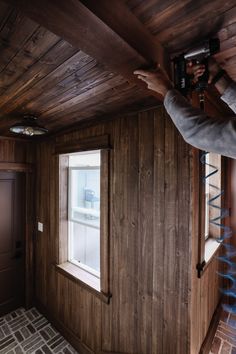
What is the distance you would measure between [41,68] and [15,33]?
9.8 inches

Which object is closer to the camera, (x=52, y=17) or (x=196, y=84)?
(x=52, y=17)

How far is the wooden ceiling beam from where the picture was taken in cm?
58

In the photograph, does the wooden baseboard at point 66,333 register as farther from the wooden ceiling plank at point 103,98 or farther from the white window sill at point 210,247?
the wooden ceiling plank at point 103,98

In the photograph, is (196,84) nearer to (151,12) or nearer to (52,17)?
(151,12)

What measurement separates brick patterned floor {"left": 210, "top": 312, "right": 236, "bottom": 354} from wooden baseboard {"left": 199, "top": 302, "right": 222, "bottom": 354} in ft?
0.24

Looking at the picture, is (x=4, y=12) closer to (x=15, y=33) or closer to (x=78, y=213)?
(x=15, y=33)

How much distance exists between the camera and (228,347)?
193cm

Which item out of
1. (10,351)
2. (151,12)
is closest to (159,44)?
(151,12)

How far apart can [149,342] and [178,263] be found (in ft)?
2.64

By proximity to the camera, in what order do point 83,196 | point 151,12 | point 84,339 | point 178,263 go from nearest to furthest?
1. point 151,12
2. point 178,263
3. point 84,339
4. point 83,196

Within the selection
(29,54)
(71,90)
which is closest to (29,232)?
(71,90)

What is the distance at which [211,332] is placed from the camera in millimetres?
1929

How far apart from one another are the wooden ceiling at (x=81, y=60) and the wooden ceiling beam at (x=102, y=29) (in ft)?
0.09

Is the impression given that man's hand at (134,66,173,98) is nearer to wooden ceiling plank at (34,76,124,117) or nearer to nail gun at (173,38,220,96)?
nail gun at (173,38,220,96)
